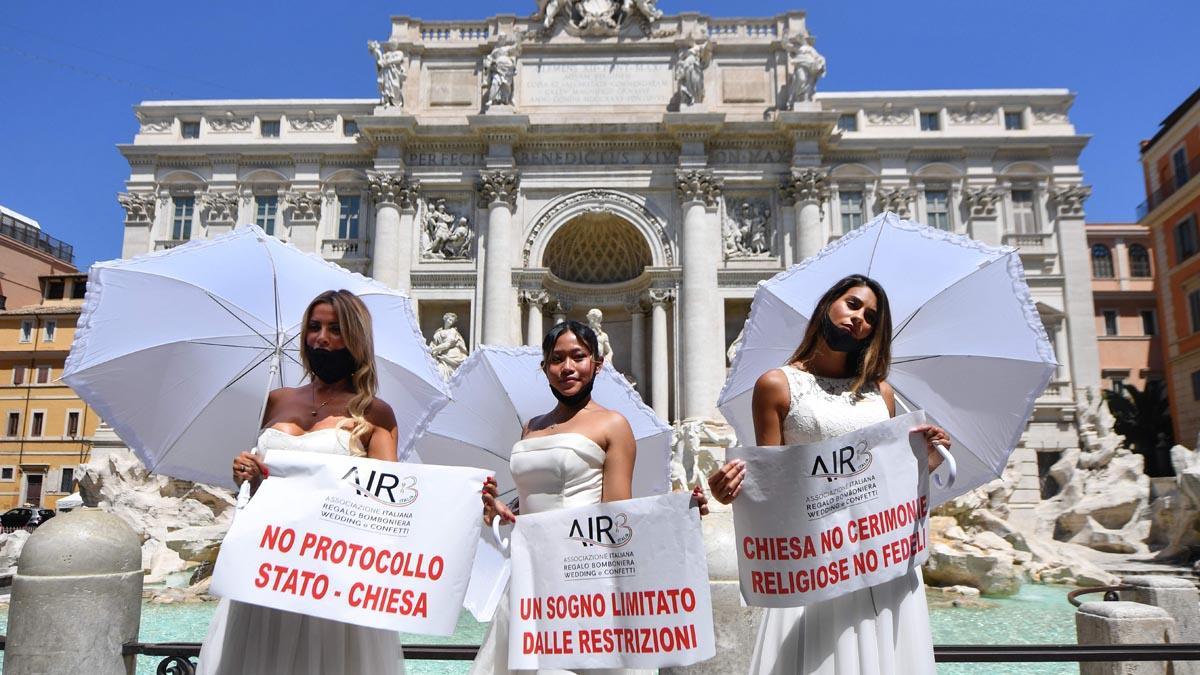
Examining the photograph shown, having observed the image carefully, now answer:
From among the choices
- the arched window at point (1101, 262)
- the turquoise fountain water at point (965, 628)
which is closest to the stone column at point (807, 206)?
the turquoise fountain water at point (965, 628)

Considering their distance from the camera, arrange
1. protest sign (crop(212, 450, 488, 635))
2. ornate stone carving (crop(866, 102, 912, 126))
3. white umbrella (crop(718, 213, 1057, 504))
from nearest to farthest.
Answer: protest sign (crop(212, 450, 488, 635))
white umbrella (crop(718, 213, 1057, 504))
ornate stone carving (crop(866, 102, 912, 126))

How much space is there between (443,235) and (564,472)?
21886mm

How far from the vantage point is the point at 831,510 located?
9.90 ft

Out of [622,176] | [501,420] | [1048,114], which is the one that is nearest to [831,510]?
[501,420]

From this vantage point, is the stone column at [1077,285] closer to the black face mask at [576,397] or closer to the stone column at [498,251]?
the stone column at [498,251]

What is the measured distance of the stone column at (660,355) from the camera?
23.0m

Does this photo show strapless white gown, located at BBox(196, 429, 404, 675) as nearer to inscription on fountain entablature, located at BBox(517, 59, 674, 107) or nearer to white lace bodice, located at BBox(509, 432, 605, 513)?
white lace bodice, located at BBox(509, 432, 605, 513)

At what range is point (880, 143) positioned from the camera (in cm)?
2438

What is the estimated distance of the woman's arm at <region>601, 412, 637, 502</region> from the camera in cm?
323

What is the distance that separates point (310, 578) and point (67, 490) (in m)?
40.8

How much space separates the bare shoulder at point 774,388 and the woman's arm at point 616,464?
0.63 meters

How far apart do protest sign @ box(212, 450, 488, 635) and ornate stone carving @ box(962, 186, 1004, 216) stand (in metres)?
24.9

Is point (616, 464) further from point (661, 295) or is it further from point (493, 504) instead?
point (661, 295)

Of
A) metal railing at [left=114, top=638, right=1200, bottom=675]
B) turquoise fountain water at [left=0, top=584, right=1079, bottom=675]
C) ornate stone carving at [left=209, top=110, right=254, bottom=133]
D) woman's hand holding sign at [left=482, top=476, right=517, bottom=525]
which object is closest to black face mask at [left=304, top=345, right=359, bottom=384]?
woman's hand holding sign at [left=482, top=476, right=517, bottom=525]
